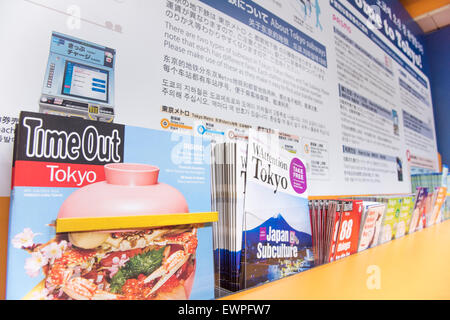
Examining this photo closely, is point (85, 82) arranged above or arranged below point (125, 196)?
above

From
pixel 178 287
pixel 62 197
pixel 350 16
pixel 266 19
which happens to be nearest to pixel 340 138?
pixel 266 19

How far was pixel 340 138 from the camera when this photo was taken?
180 cm

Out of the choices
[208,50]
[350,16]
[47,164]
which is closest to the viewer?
[47,164]

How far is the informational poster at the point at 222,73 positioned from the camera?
750 mm

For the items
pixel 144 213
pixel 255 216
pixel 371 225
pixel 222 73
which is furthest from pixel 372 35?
pixel 144 213

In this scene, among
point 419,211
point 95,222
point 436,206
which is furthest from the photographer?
point 436,206

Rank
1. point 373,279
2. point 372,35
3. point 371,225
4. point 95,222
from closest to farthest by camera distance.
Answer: point 95,222, point 373,279, point 371,225, point 372,35

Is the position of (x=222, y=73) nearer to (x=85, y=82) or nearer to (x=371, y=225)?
(x=85, y=82)

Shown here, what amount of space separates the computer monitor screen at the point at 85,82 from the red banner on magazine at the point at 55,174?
0.26 m

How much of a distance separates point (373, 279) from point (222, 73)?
2.91 ft

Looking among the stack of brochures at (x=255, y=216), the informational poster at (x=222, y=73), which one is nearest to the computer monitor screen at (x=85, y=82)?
the informational poster at (x=222, y=73)

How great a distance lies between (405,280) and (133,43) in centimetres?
112

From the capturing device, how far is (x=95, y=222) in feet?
1.81

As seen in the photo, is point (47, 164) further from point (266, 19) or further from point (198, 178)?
point (266, 19)
